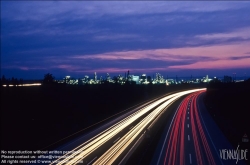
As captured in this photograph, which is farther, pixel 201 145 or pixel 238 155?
pixel 201 145

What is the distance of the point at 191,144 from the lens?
27.9m

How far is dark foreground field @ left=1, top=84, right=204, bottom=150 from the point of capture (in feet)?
88.2

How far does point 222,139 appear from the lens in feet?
101

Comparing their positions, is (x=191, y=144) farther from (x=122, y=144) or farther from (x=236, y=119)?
(x=236, y=119)

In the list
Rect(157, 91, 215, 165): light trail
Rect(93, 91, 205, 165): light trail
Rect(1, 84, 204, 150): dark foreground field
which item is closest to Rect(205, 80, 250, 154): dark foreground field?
Rect(157, 91, 215, 165): light trail

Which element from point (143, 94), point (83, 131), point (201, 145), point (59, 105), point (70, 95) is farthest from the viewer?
point (143, 94)

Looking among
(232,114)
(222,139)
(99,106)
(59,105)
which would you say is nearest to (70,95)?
(99,106)

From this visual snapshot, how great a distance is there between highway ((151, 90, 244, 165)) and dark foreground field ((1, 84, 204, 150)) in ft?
25.2

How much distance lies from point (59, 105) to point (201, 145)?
20158mm

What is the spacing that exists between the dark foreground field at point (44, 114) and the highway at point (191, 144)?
7690 millimetres

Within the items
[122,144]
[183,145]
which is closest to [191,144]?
[183,145]

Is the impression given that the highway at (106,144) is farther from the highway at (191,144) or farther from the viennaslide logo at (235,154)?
the viennaslide logo at (235,154)

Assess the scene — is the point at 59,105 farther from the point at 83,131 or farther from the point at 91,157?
the point at 91,157

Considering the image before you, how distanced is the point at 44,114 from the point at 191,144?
Result: 1509cm
